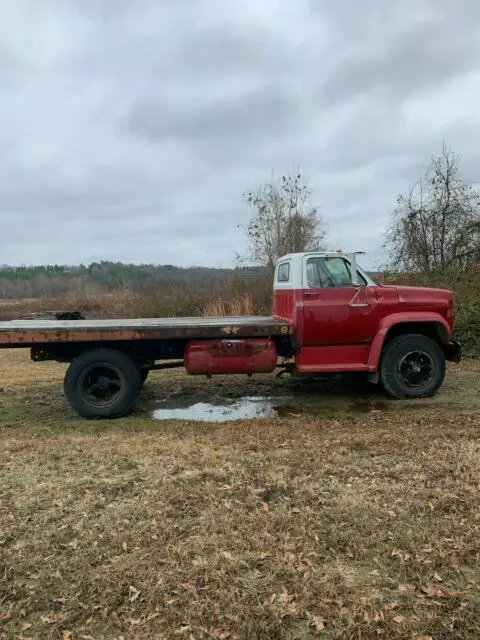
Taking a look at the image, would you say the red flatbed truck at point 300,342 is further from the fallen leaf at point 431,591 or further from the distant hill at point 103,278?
the distant hill at point 103,278

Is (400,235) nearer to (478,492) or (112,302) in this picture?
(112,302)

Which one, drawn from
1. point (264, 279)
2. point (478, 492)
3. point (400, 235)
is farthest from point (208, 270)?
point (478, 492)

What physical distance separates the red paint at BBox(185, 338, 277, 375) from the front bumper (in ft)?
8.82

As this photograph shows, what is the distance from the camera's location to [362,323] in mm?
7254

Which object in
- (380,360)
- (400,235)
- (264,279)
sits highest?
(400,235)

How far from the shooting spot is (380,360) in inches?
295

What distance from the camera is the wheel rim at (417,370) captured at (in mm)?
7488

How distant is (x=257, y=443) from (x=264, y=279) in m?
12.7

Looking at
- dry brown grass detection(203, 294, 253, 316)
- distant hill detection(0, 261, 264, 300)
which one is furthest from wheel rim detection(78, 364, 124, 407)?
distant hill detection(0, 261, 264, 300)

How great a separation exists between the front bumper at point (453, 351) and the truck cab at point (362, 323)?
0.18 metres

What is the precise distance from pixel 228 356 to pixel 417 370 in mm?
2711

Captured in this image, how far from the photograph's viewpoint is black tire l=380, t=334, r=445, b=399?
7398 mm

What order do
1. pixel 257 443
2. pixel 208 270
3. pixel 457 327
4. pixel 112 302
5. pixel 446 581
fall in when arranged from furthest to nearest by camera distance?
pixel 112 302 → pixel 208 270 → pixel 457 327 → pixel 257 443 → pixel 446 581

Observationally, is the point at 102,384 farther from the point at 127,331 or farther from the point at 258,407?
the point at 258,407
